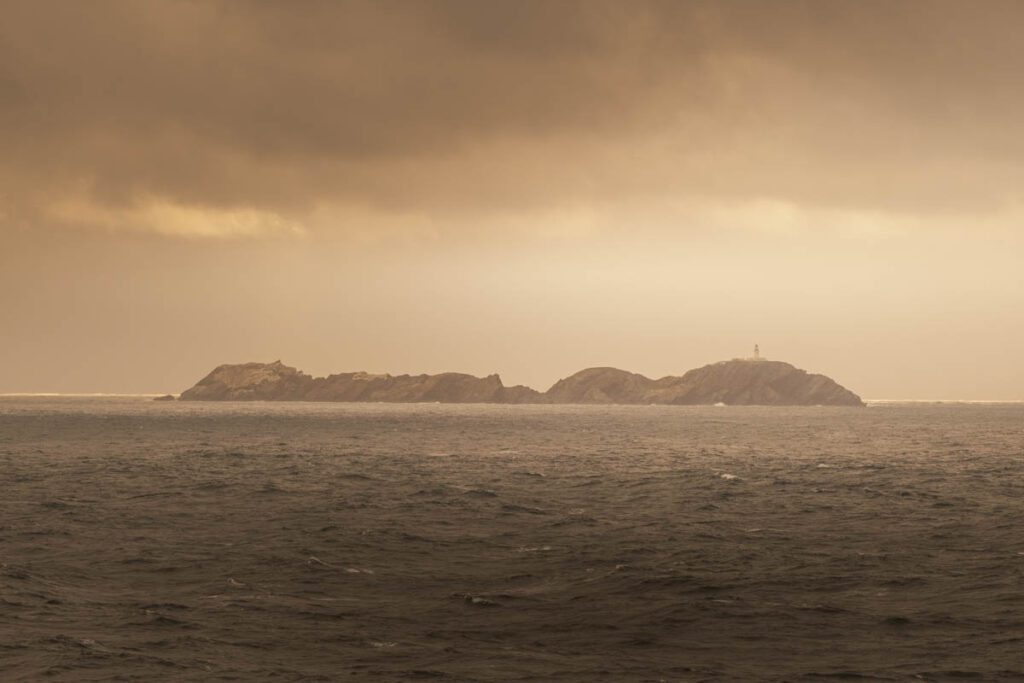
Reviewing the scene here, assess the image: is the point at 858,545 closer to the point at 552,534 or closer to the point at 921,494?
the point at 552,534

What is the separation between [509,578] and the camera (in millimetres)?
34281

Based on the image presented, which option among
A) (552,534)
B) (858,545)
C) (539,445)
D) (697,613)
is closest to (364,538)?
(552,534)

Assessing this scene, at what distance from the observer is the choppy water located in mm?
24172

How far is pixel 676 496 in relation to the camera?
61.2 meters

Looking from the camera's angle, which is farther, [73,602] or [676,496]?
[676,496]

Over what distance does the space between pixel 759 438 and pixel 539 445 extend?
3821cm

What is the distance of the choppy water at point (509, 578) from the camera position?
79.3 ft

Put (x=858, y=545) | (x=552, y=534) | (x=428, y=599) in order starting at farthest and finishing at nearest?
(x=552, y=534) < (x=858, y=545) < (x=428, y=599)

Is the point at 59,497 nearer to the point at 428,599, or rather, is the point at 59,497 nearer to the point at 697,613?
the point at 428,599

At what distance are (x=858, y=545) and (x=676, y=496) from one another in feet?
68.1

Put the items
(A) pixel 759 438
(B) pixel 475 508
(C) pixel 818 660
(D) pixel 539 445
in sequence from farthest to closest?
(A) pixel 759 438 → (D) pixel 539 445 → (B) pixel 475 508 → (C) pixel 818 660

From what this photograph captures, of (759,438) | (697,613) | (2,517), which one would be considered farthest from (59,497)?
(759,438)

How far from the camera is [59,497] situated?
191 feet

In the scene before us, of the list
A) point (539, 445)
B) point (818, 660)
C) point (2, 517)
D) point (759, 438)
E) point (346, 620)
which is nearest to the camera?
point (818, 660)
